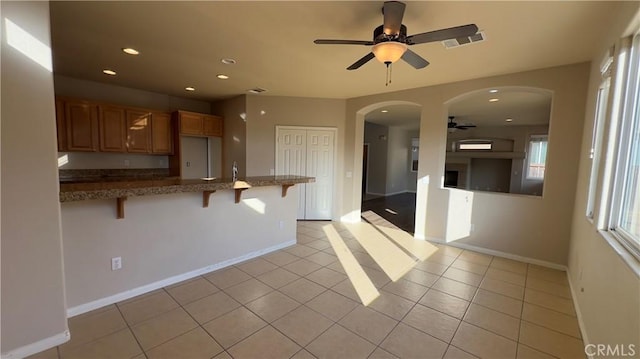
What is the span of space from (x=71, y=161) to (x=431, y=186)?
6.21 meters

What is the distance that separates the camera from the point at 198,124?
5617 millimetres

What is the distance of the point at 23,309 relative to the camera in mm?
1778

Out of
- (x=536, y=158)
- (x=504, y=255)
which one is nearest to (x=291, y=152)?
(x=504, y=255)

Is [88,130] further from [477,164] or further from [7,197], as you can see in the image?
[477,164]

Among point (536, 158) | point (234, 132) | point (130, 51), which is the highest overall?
point (130, 51)

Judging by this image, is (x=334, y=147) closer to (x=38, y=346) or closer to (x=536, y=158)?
(x=38, y=346)

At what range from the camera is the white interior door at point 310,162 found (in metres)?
5.57

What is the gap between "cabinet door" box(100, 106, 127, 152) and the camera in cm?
462

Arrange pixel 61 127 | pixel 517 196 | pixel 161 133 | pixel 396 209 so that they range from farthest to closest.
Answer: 1. pixel 396 209
2. pixel 161 133
3. pixel 61 127
4. pixel 517 196

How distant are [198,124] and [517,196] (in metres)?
5.84

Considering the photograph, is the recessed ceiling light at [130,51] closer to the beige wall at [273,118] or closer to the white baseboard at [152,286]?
the beige wall at [273,118]

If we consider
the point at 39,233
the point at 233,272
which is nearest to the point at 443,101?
the point at 233,272

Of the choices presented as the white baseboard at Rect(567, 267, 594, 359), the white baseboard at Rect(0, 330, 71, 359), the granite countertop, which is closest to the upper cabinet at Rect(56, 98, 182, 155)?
the granite countertop

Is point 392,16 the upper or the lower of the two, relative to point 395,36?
upper
